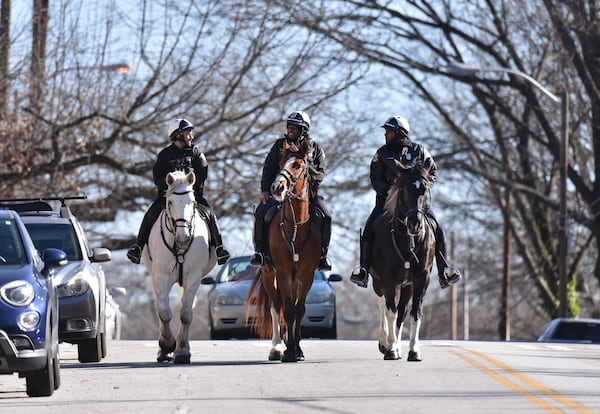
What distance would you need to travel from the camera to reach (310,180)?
18.0 m

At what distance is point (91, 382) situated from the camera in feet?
49.2

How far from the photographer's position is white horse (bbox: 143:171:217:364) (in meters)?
17.3

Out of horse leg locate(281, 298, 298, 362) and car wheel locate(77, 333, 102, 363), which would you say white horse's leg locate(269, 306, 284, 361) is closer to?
horse leg locate(281, 298, 298, 362)

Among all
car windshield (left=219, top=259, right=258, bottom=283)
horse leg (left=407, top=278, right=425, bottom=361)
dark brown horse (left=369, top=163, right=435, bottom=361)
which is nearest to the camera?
horse leg (left=407, top=278, right=425, bottom=361)

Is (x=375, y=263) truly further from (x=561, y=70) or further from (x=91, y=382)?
(x=561, y=70)

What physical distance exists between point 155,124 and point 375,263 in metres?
18.4

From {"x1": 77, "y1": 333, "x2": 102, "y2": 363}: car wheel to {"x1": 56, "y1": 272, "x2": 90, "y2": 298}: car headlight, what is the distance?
3.01 feet

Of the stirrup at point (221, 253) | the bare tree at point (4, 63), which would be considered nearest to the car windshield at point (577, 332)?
the stirrup at point (221, 253)

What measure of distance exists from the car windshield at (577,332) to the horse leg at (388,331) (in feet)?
34.0

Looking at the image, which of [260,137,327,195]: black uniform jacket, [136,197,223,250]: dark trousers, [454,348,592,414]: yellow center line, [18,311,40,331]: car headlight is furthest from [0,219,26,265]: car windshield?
[454,348,592,414]: yellow center line

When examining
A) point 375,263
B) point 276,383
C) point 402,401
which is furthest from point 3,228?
point 375,263

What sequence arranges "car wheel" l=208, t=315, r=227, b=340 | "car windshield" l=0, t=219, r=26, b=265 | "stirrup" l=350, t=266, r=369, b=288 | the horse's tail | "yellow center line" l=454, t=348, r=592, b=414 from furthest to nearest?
"car wheel" l=208, t=315, r=227, b=340 → the horse's tail → "stirrup" l=350, t=266, r=369, b=288 → "car windshield" l=0, t=219, r=26, b=265 → "yellow center line" l=454, t=348, r=592, b=414

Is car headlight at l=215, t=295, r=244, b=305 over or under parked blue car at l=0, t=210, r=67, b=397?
over

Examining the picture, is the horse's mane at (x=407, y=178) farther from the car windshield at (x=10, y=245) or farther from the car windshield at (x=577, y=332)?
the car windshield at (x=577, y=332)
